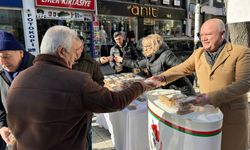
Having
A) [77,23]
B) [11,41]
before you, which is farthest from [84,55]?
[77,23]

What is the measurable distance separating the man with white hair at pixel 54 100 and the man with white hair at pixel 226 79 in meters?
0.96

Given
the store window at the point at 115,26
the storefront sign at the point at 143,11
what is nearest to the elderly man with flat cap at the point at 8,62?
the store window at the point at 115,26

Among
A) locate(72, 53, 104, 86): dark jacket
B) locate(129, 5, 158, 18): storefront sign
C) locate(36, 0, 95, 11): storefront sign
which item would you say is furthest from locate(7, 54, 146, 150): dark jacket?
locate(129, 5, 158, 18): storefront sign

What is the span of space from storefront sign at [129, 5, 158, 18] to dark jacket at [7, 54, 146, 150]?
11.9m

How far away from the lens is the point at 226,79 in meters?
1.90

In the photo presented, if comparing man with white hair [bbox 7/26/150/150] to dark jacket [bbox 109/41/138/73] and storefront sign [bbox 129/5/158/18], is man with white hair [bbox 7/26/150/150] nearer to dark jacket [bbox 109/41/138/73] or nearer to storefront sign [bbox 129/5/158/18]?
dark jacket [bbox 109/41/138/73]

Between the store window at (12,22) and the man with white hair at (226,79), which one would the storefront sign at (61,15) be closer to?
the store window at (12,22)

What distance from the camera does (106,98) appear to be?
1355 millimetres

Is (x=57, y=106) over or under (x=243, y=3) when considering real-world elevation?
under

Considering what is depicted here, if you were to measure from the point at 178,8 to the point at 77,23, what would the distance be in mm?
8268

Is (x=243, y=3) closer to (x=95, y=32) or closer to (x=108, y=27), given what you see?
(x=95, y=32)

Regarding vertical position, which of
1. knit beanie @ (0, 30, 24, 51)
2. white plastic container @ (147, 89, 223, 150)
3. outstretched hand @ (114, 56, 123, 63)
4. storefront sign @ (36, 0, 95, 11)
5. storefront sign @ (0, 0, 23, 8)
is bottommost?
white plastic container @ (147, 89, 223, 150)

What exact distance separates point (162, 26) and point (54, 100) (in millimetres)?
14679

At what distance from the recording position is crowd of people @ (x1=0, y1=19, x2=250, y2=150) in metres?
1.28
